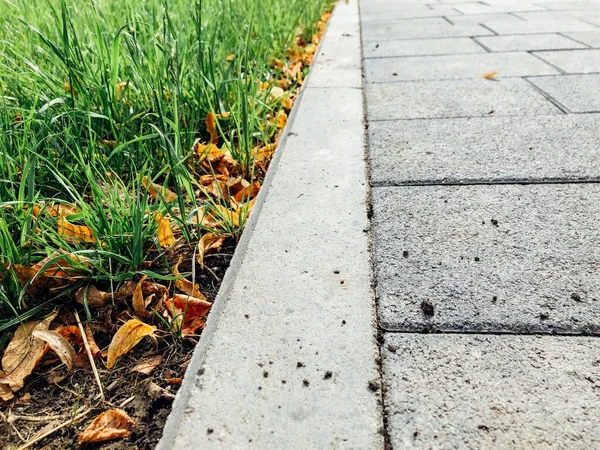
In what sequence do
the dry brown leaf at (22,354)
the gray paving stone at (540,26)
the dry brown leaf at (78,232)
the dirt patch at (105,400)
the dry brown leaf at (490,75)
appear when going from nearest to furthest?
the dirt patch at (105,400) < the dry brown leaf at (22,354) < the dry brown leaf at (78,232) < the dry brown leaf at (490,75) < the gray paving stone at (540,26)

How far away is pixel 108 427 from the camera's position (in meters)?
1.08

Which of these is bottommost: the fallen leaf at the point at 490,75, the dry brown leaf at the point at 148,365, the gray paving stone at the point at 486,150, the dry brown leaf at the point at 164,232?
the fallen leaf at the point at 490,75

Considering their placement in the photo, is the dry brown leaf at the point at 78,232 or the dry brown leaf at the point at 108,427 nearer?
the dry brown leaf at the point at 108,427

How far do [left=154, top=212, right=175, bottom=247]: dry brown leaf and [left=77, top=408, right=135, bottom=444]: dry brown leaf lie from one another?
23.6 inches

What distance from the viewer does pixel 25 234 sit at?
1.39m

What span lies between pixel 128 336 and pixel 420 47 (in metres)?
3.70

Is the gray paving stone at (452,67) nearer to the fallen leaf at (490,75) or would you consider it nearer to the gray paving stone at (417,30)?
the fallen leaf at (490,75)

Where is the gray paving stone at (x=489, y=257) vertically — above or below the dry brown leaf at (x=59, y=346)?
below

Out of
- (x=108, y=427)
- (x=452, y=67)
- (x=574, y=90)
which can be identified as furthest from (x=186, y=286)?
(x=452, y=67)

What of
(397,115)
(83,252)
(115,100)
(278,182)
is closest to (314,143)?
(278,182)

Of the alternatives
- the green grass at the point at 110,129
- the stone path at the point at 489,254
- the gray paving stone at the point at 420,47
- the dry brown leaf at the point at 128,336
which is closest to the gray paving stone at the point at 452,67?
the stone path at the point at 489,254

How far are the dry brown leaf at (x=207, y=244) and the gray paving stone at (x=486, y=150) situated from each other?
67 cm

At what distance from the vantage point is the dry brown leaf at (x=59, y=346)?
1.25 meters

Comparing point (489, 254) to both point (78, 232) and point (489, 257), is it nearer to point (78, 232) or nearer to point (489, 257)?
point (489, 257)
